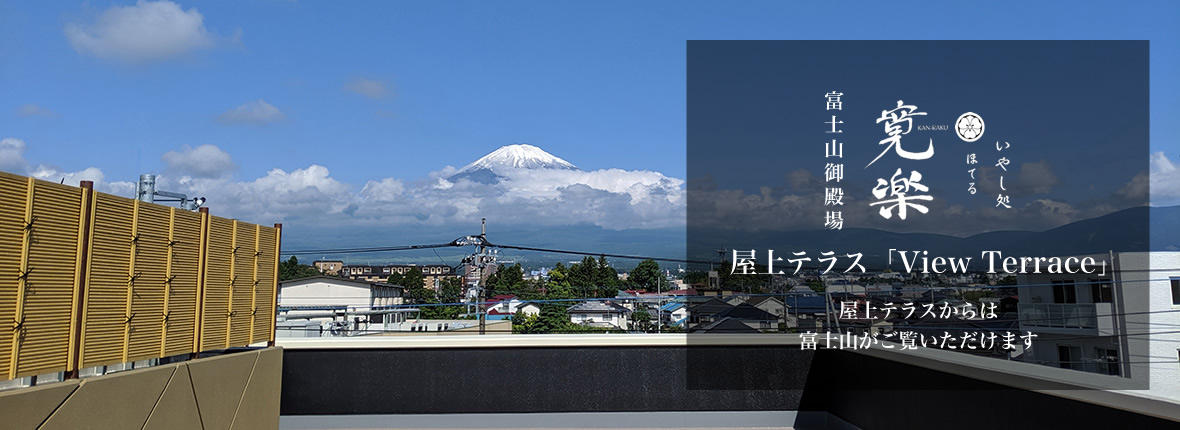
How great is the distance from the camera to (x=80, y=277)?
4.88 m

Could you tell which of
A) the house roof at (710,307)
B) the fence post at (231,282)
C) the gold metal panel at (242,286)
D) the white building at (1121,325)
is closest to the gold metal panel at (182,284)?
the fence post at (231,282)

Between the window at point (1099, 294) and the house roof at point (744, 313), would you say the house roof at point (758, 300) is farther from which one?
the window at point (1099, 294)

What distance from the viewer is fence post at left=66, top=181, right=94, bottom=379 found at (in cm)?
479

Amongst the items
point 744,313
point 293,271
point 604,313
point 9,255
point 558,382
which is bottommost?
point 558,382

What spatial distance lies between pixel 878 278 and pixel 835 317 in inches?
24.2

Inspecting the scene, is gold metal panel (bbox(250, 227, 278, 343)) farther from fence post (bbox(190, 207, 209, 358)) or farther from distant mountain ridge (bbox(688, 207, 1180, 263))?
distant mountain ridge (bbox(688, 207, 1180, 263))

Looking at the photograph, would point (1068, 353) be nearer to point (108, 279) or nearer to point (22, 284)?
point (108, 279)

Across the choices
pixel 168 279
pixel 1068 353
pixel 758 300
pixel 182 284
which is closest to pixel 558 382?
pixel 758 300

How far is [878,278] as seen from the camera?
780cm

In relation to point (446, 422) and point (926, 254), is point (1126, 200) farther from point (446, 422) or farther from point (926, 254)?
point (446, 422)

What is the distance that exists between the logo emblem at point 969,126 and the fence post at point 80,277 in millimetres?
7446

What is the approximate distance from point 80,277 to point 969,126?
7794 millimetres

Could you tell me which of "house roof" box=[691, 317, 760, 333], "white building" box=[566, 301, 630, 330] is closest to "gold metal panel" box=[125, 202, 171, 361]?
"white building" box=[566, 301, 630, 330]

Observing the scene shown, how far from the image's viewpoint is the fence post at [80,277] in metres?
4.79
